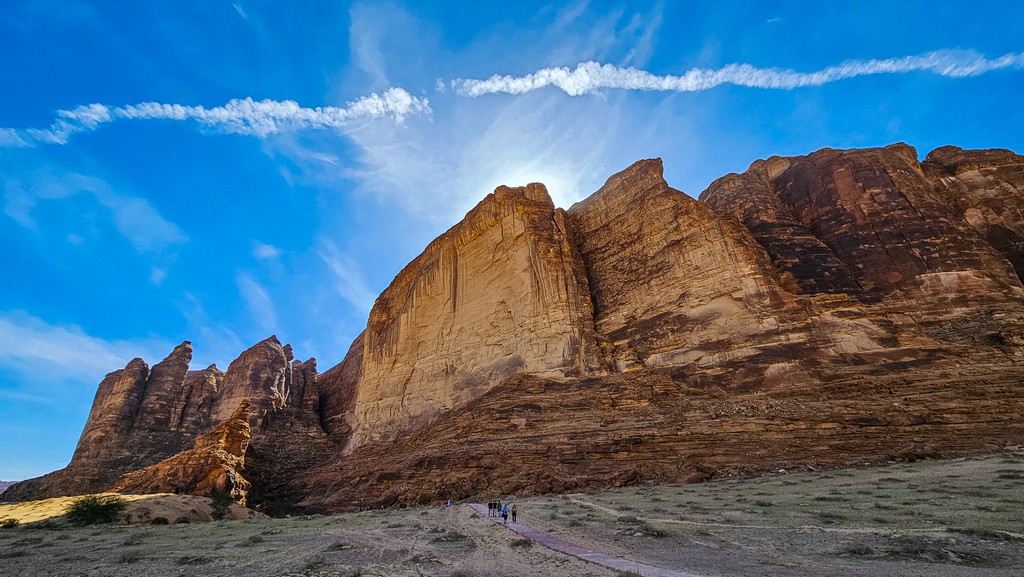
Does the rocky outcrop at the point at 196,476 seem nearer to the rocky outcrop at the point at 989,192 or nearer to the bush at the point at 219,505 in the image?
the bush at the point at 219,505

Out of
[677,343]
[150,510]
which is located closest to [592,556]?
[677,343]

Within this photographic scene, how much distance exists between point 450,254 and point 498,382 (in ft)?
55.9

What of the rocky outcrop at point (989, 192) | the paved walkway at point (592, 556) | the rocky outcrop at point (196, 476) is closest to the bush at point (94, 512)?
the rocky outcrop at point (196, 476)

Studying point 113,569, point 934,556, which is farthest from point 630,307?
point 113,569

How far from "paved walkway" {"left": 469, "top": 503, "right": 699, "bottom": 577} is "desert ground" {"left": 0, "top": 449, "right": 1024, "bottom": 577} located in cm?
26

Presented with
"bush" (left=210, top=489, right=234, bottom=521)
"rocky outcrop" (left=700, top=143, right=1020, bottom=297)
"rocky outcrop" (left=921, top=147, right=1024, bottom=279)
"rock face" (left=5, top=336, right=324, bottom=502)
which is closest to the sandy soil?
"bush" (left=210, top=489, right=234, bottom=521)

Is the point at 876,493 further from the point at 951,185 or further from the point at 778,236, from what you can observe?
the point at 951,185

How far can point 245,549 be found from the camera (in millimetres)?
11367

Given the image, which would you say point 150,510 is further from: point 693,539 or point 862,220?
point 862,220

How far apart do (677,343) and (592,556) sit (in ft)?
82.0

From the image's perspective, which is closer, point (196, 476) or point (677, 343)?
point (677, 343)

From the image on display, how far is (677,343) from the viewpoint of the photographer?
31.3m

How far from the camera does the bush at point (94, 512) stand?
21297 mm

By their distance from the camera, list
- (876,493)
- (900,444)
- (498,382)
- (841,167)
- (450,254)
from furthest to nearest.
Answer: (450,254) < (841,167) < (498,382) < (900,444) < (876,493)
